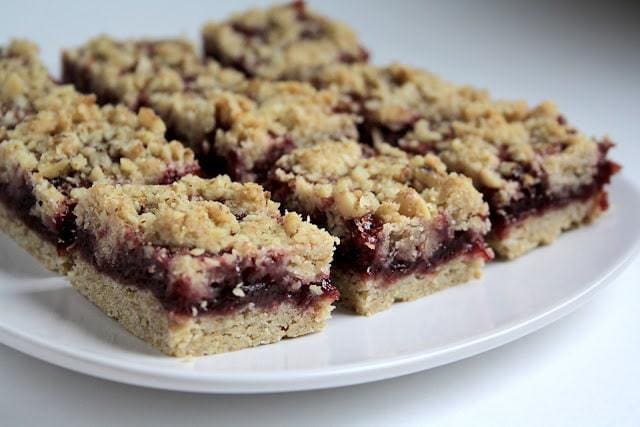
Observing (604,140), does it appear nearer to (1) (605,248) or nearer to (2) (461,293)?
(1) (605,248)

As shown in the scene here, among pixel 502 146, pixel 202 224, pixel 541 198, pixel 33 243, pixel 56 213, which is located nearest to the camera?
pixel 202 224

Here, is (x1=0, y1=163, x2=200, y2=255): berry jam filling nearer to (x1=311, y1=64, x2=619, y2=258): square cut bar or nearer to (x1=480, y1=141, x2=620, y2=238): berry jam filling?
(x1=311, y1=64, x2=619, y2=258): square cut bar

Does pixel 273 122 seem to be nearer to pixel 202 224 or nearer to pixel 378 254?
pixel 378 254

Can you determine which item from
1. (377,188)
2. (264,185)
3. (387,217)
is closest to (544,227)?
(377,188)

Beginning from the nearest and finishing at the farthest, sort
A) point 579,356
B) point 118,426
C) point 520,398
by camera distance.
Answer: point 118,426, point 520,398, point 579,356

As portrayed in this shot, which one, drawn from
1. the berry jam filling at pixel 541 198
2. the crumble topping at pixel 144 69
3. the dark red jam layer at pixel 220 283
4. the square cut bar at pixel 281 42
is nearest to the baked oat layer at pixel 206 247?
the dark red jam layer at pixel 220 283

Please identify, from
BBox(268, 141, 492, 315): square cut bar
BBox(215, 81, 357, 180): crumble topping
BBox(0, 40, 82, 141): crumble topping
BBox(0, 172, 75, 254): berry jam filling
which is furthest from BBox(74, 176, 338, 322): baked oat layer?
BBox(0, 40, 82, 141): crumble topping

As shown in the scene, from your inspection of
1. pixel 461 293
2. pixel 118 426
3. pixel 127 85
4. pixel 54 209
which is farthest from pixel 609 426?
pixel 127 85
